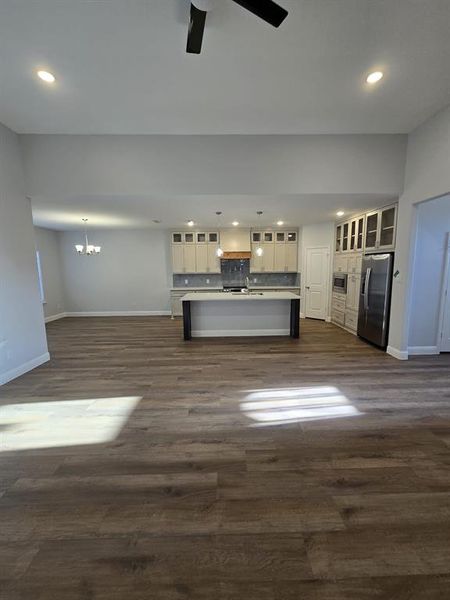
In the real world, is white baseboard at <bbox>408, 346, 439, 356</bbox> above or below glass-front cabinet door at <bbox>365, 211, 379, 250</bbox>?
below

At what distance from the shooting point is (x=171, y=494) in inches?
67.1

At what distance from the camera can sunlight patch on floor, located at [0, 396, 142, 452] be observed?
224cm

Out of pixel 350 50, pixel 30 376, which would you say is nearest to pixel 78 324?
pixel 30 376

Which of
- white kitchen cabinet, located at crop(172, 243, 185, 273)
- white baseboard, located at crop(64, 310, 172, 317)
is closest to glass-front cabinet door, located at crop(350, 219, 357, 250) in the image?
white kitchen cabinet, located at crop(172, 243, 185, 273)

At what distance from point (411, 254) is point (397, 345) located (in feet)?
4.82

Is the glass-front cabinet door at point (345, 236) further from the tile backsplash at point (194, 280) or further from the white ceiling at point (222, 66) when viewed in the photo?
the tile backsplash at point (194, 280)

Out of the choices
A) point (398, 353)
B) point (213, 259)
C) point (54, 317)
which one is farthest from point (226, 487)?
point (54, 317)

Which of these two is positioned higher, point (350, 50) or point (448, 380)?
point (350, 50)

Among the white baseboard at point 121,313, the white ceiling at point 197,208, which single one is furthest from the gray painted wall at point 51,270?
the white ceiling at point 197,208

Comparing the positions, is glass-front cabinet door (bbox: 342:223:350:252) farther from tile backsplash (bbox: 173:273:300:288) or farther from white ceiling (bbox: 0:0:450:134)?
white ceiling (bbox: 0:0:450:134)

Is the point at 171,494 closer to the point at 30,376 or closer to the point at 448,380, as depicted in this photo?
the point at 30,376

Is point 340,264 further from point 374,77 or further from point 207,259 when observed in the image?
point 374,77

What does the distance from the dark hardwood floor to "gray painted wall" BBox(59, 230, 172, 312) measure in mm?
4673

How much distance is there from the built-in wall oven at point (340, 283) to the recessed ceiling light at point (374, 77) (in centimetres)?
388
